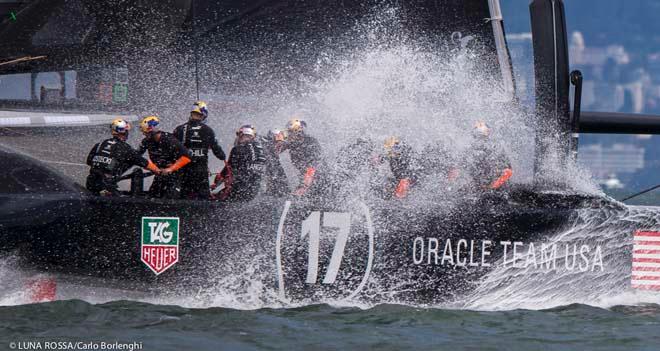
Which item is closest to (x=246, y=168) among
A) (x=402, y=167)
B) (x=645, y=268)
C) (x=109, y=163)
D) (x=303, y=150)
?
(x=303, y=150)

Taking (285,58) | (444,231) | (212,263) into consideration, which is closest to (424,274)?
(444,231)

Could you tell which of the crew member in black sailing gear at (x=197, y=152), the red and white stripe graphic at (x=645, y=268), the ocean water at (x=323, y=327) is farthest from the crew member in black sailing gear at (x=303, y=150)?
the red and white stripe graphic at (x=645, y=268)

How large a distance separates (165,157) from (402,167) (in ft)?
5.22

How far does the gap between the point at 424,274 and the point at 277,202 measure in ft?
3.34

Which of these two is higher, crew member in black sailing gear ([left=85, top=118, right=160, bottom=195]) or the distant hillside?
the distant hillside

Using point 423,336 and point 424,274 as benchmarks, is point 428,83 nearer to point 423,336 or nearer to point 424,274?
point 424,274

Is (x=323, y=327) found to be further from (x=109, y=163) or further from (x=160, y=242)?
(x=109, y=163)

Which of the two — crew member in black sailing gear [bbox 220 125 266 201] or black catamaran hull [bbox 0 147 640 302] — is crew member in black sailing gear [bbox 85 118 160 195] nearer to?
black catamaran hull [bbox 0 147 640 302]

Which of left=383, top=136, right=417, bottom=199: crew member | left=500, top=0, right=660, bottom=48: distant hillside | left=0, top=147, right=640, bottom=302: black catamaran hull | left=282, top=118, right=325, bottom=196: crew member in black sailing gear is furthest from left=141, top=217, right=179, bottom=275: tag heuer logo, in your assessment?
left=500, top=0, right=660, bottom=48: distant hillside

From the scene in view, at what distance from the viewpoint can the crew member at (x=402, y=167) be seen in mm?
7660

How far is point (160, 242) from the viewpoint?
6.87 meters

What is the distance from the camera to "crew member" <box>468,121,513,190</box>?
8.12 m

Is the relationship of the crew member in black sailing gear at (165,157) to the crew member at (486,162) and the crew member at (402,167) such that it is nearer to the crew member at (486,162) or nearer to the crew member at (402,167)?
the crew member at (402,167)

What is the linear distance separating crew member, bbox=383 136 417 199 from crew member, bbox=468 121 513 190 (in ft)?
1.79
